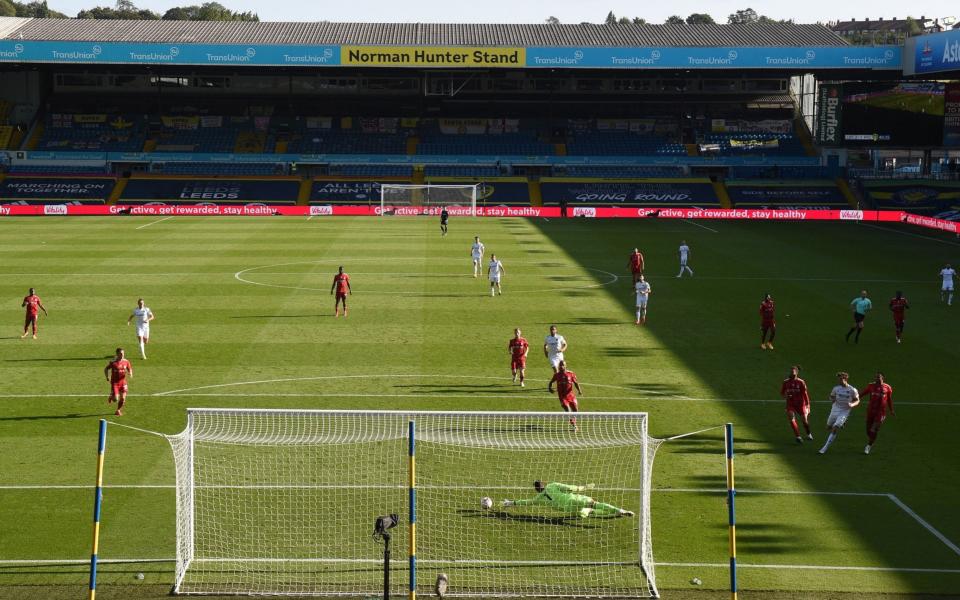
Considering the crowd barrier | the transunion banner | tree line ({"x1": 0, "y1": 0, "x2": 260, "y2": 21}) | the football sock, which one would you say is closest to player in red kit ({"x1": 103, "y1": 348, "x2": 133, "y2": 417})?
the football sock

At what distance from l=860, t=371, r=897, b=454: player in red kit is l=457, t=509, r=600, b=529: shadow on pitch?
6.35 meters

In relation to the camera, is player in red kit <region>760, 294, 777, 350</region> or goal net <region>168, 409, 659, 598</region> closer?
goal net <region>168, 409, 659, 598</region>

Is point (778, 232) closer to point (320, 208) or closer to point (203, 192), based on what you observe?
point (320, 208)

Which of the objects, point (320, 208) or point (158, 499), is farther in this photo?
point (320, 208)

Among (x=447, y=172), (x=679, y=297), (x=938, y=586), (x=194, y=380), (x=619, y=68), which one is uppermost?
(x=619, y=68)

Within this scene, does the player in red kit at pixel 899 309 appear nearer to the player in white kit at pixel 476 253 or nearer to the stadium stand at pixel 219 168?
the player in white kit at pixel 476 253

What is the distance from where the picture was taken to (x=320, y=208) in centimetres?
7731

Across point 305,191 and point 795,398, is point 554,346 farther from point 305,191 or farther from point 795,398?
point 305,191

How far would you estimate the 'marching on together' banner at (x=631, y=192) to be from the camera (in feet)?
270

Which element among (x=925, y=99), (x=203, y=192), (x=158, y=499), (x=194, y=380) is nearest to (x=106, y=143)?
(x=203, y=192)

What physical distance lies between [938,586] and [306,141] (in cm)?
8320

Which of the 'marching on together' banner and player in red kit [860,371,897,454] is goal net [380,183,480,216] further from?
player in red kit [860,371,897,454]

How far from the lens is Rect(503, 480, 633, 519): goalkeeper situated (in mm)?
16984

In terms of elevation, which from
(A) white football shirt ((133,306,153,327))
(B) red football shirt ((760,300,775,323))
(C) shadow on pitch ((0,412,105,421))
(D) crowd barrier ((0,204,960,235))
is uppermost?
(D) crowd barrier ((0,204,960,235))
